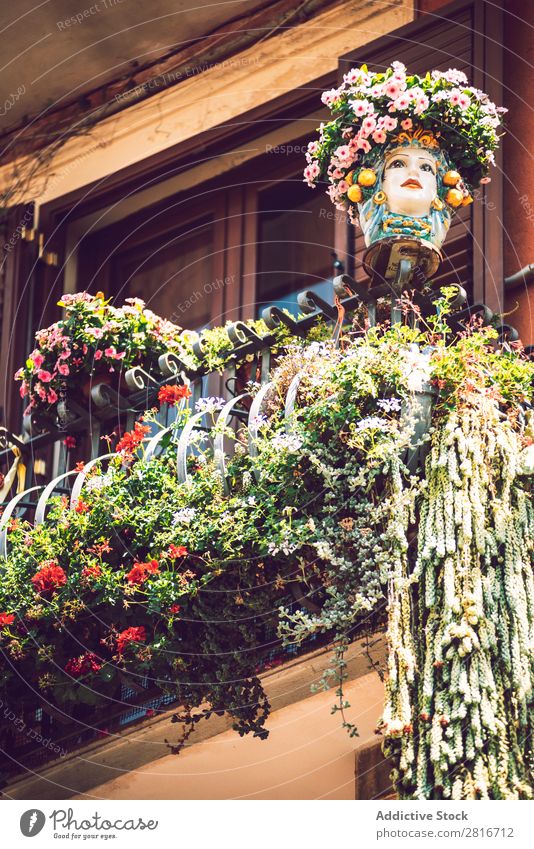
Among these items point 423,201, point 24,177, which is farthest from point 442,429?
point 24,177

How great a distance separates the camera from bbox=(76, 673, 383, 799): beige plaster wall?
6.01 meters

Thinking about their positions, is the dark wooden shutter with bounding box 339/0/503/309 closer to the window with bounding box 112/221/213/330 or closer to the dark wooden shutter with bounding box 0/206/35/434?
the window with bounding box 112/221/213/330

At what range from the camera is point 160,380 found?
6395 mm

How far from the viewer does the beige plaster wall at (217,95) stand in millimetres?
7547

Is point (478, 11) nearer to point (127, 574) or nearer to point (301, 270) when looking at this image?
point (301, 270)

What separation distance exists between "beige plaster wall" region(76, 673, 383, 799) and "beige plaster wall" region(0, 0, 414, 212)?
3133 mm

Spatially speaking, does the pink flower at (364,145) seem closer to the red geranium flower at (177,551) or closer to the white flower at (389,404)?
the white flower at (389,404)

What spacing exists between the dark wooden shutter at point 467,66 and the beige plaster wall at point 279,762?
1.63 meters

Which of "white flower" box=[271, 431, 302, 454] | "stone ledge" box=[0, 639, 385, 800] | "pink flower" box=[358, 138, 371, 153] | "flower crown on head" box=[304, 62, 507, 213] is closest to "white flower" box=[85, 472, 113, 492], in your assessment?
"white flower" box=[271, 431, 302, 454]

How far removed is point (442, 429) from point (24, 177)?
4.26 metres

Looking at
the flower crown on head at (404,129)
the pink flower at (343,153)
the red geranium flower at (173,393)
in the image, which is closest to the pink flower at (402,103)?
the flower crown on head at (404,129)

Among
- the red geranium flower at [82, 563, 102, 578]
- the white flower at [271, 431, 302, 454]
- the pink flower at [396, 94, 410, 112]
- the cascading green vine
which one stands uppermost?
the pink flower at [396, 94, 410, 112]

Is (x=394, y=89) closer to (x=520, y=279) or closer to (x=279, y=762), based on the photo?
(x=520, y=279)

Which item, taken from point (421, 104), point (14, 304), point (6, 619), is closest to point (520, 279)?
point (421, 104)
